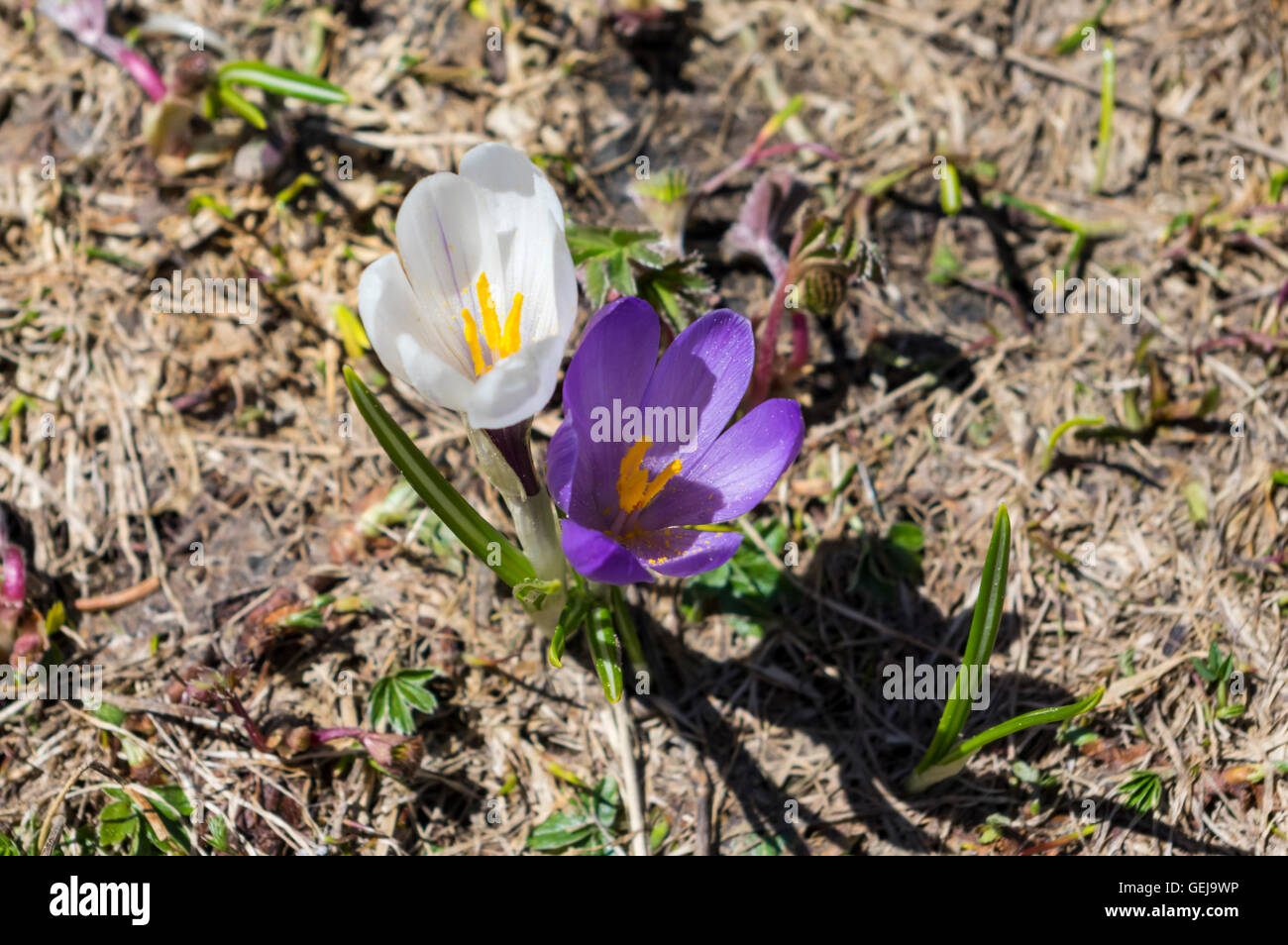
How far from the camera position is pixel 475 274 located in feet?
5.24

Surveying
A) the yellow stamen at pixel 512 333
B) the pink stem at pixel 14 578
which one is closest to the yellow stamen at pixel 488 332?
the yellow stamen at pixel 512 333

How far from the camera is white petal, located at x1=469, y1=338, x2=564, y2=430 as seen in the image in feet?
4.30

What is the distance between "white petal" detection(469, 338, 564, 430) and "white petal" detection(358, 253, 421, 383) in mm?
180

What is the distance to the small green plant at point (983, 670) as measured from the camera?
160 cm

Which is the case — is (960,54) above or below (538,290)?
above

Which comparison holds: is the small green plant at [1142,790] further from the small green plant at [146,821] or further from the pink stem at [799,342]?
the small green plant at [146,821]

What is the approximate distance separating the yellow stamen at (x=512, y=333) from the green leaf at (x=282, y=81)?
104 centimetres

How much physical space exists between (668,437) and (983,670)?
74 centimetres

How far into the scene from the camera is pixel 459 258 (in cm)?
158

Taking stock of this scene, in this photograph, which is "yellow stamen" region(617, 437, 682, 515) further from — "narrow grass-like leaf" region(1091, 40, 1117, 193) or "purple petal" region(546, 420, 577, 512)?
"narrow grass-like leaf" region(1091, 40, 1117, 193)

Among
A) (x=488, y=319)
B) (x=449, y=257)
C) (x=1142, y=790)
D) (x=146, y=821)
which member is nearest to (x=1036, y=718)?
(x=1142, y=790)
